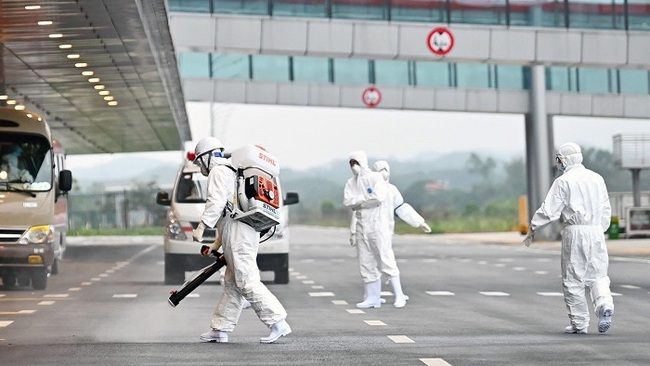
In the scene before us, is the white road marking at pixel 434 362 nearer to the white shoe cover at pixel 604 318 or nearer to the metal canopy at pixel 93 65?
the white shoe cover at pixel 604 318

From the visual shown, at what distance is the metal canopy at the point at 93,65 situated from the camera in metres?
23.1

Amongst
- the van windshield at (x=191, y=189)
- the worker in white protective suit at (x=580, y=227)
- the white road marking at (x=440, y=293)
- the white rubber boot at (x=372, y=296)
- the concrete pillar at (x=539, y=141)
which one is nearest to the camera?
the worker in white protective suit at (x=580, y=227)

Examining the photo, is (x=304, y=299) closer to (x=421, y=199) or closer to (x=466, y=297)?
(x=466, y=297)

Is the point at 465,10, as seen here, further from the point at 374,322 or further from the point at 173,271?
the point at 374,322

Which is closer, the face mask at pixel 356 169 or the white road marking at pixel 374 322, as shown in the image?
the white road marking at pixel 374 322

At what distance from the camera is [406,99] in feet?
164

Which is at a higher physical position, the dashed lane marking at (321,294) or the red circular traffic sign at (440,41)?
the red circular traffic sign at (440,41)

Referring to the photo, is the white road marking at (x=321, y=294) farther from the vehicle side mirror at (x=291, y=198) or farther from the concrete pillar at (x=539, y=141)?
the concrete pillar at (x=539, y=141)

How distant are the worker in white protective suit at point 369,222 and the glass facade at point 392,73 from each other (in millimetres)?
30863

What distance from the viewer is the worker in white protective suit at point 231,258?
1269 centimetres

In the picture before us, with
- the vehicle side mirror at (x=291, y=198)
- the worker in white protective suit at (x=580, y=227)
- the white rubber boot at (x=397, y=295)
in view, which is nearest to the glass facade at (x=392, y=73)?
the vehicle side mirror at (x=291, y=198)

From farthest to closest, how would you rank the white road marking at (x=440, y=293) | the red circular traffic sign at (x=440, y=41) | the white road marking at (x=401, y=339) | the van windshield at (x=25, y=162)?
the red circular traffic sign at (x=440, y=41)
the van windshield at (x=25, y=162)
the white road marking at (x=440, y=293)
the white road marking at (x=401, y=339)

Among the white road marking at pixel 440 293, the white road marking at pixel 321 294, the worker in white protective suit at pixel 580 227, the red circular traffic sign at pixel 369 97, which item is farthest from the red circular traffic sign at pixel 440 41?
the worker in white protective suit at pixel 580 227

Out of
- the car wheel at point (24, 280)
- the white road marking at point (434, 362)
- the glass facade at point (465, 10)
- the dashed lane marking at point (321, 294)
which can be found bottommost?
the dashed lane marking at point (321, 294)
